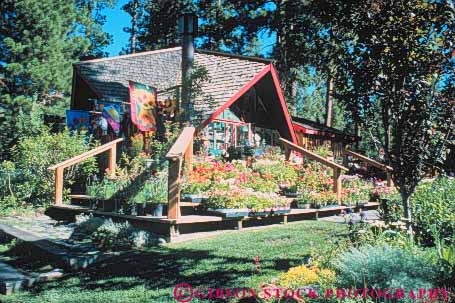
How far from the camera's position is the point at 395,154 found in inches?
208

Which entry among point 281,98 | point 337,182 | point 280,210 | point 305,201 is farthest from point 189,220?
point 281,98

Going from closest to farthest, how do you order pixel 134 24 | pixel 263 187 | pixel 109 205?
pixel 109 205, pixel 263 187, pixel 134 24

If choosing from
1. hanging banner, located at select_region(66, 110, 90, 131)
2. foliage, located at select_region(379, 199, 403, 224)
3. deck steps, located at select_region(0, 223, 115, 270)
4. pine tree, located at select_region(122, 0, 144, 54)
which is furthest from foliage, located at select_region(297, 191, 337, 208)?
pine tree, located at select_region(122, 0, 144, 54)

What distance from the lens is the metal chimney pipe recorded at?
13031 mm

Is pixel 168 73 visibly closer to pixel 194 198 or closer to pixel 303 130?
pixel 303 130

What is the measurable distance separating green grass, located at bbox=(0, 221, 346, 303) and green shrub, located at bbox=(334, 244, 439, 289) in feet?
4.82

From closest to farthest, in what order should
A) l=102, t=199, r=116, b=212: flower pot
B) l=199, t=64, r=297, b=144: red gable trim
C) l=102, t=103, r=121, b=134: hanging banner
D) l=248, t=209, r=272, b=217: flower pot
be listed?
1. l=248, t=209, r=272, b=217: flower pot
2. l=102, t=199, r=116, b=212: flower pot
3. l=102, t=103, r=121, b=134: hanging banner
4. l=199, t=64, r=297, b=144: red gable trim

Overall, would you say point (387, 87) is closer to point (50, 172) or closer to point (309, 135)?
point (50, 172)

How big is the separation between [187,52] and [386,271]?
10480 mm

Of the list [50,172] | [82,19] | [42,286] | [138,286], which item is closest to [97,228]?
[42,286]

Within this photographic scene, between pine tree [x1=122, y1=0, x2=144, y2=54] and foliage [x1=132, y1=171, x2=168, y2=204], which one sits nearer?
foliage [x1=132, y1=171, x2=168, y2=204]

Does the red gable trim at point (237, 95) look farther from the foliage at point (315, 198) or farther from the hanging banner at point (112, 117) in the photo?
the foliage at point (315, 198)

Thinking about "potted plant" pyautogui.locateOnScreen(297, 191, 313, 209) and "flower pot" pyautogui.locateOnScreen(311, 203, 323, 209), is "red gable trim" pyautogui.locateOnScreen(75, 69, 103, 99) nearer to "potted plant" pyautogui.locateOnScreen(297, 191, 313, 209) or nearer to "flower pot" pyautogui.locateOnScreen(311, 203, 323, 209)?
"potted plant" pyautogui.locateOnScreen(297, 191, 313, 209)

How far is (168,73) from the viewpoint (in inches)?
739
